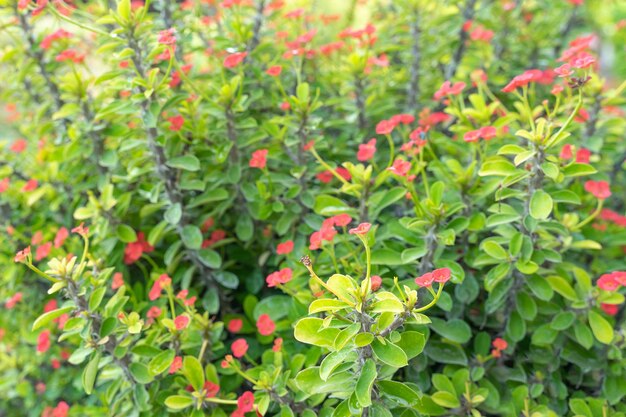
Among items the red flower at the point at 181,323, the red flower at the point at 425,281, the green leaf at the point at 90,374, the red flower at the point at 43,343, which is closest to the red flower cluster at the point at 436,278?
the red flower at the point at 425,281

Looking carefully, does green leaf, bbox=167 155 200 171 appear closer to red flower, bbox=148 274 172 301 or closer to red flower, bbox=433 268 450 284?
red flower, bbox=148 274 172 301

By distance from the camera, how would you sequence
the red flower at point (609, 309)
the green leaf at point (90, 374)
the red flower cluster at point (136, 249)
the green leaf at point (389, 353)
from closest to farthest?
the green leaf at point (389, 353)
the green leaf at point (90, 374)
the red flower at point (609, 309)
the red flower cluster at point (136, 249)

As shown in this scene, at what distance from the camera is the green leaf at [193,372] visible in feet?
4.84

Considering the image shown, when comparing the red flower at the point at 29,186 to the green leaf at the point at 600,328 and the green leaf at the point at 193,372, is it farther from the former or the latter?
the green leaf at the point at 600,328

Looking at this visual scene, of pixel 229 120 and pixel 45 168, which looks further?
pixel 45 168

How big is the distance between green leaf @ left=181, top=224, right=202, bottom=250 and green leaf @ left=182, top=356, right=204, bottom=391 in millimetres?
437

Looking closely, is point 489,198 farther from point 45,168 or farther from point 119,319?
point 45,168

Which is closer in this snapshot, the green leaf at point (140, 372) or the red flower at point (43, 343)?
the green leaf at point (140, 372)

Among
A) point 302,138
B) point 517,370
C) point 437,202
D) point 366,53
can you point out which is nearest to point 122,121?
point 302,138

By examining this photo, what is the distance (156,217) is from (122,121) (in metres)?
0.40

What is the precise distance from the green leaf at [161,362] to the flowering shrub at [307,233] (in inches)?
0.4

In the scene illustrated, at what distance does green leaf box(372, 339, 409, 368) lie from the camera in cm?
112

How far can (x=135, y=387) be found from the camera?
1.57 meters

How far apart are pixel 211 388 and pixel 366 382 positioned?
57 cm
